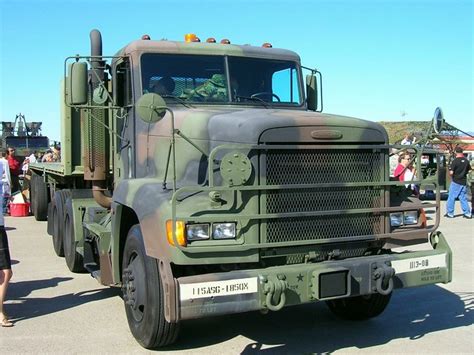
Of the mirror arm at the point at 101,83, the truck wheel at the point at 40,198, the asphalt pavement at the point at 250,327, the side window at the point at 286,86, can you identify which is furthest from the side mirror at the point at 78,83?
the truck wheel at the point at 40,198

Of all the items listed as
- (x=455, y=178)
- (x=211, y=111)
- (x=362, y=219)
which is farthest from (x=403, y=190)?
(x=455, y=178)

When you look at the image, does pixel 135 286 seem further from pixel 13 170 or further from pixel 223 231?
pixel 13 170

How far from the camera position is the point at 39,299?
6320mm

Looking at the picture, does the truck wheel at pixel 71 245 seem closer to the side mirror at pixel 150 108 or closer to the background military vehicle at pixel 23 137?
the side mirror at pixel 150 108

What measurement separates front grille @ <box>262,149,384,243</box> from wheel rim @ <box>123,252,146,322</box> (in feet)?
3.66

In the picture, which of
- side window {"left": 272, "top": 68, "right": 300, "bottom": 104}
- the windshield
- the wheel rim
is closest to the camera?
the wheel rim

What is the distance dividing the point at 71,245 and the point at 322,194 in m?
4.41

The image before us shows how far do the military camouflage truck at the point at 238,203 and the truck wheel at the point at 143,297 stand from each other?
1cm

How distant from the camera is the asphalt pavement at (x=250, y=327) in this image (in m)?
4.70

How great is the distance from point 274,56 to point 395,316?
9.92 ft

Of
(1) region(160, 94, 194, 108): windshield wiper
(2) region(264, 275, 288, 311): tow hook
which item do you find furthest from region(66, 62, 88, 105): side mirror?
(2) region(264, 275, 288, 311): tow hook

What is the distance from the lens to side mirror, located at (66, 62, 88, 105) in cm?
533

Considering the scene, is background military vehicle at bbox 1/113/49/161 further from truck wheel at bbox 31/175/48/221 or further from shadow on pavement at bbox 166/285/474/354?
shadow on pavement at bbox 166/285/474/354

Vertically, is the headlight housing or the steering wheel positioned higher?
the steering wheel
